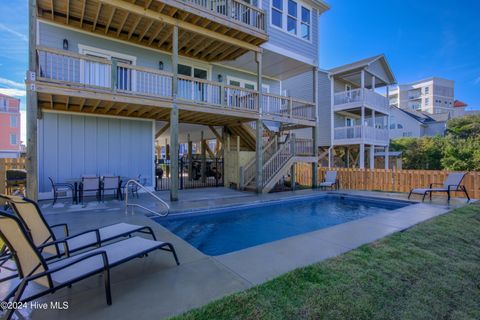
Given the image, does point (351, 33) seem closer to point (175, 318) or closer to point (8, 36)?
point (8, 36)

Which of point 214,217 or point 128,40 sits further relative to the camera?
point 128,40

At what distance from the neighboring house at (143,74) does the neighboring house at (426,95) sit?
60.8 m

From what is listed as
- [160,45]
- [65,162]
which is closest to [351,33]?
[160,45]

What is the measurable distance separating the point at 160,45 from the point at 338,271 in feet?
35.9

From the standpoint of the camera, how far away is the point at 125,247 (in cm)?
330

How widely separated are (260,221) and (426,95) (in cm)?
7178

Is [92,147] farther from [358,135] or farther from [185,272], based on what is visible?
[358,135]

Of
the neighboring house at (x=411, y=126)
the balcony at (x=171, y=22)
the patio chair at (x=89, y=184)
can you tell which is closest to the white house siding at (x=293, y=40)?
the balcony at (x=171, y=22)

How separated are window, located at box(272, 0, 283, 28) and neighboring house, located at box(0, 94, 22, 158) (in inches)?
1790

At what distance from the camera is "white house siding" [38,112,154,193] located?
8938mm

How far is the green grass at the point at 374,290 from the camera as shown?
2471 millimetres

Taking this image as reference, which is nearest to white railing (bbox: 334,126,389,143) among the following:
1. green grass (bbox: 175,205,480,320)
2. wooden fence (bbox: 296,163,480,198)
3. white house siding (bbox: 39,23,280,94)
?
wooden fence (bbox: 296,163,480,198)

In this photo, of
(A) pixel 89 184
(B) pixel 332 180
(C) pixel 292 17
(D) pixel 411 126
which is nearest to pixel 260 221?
(A) pixel 89 184

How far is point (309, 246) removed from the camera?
4.39 meters
